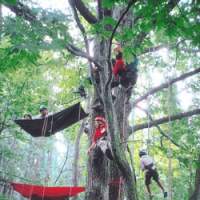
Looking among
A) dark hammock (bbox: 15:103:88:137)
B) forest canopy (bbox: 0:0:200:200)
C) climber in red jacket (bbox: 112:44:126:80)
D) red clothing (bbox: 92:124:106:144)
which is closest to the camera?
forest canopy (bbox: 0:0:200:200)

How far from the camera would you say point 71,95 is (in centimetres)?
627

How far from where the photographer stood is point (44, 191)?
13.9 ft

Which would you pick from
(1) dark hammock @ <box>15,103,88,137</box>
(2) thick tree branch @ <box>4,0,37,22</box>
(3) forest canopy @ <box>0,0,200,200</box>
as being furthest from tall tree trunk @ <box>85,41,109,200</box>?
→ (2) thick tree branch @ <box>4,0,37,22</box>

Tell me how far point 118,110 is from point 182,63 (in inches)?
98.8

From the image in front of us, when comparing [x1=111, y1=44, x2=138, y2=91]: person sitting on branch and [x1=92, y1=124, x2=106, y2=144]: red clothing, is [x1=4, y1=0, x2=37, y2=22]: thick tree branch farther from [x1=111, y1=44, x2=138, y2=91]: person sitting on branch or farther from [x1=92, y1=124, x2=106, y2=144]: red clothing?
[x1=92, y1=124, x2=106, y2=144]: red clothing

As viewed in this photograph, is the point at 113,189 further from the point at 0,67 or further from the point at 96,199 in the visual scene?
the point at 0,67

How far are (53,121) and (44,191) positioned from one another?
0.94m

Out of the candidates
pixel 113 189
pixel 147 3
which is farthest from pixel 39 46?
pixel 113 189

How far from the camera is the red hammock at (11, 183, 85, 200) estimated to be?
4176 millimetres

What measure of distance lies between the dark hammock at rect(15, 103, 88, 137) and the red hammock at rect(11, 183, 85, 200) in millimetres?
815

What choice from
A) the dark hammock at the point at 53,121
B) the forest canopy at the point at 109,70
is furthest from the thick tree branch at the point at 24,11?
the dark hammock at the point at 53,121

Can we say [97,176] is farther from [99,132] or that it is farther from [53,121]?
[53,121]

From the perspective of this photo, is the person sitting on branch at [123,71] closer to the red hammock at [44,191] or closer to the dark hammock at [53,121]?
the dark hammock at [53,121]

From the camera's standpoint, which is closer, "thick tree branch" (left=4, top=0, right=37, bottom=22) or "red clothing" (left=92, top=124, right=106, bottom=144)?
"thick tree branch" (left=4, top=0, right=37, bottom=22)
